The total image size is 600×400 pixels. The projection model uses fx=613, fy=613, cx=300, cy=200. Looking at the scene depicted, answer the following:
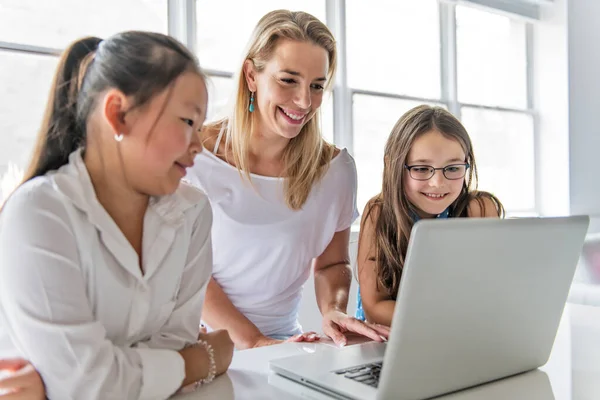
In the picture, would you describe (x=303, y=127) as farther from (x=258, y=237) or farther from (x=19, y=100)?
(x=19, y=100)

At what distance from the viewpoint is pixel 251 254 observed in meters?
1.67

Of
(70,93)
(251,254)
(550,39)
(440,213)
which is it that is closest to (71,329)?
(70,93)

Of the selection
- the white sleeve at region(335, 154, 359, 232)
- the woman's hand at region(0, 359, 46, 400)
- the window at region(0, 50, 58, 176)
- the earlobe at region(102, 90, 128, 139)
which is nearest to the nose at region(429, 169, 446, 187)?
→ the white sleeve at region(335, 154, 359, 232)

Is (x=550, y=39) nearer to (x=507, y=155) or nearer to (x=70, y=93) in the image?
Result: (x=507, y=155)

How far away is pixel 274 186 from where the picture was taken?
1.69 meters

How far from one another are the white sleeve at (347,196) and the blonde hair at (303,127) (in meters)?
0.07

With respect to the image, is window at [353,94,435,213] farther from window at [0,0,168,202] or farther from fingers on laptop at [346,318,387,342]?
fingers on laptop at [346,318,387,342]

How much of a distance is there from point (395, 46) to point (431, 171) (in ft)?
10.3

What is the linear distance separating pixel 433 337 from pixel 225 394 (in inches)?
13.0

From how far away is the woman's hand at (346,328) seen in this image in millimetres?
1235

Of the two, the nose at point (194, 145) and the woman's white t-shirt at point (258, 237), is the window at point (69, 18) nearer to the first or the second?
the woman's white t-shirt at point (258, 237)

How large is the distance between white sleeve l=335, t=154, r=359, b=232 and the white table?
2.03ft

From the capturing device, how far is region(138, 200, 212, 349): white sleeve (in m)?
0.99

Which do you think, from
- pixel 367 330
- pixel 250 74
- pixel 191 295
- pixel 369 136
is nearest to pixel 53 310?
pixel 191 295
